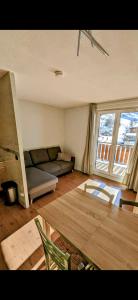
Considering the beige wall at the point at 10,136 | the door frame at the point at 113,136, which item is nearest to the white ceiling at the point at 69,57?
the beige wall at the point at 10,136

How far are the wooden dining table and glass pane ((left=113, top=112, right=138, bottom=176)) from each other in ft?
7.66

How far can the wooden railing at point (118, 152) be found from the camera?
3.31 m

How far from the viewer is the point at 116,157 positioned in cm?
355

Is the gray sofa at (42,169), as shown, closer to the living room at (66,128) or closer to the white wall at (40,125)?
the living room at (66,128)

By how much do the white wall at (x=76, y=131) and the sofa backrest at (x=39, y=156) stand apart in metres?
1.05

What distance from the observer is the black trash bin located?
2.14m

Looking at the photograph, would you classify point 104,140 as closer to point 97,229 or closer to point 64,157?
point 64,157

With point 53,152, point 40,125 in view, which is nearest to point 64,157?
point 53,152

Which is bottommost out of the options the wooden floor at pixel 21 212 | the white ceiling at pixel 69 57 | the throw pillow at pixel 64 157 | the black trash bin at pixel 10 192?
the wooden floor at pixel 21 212

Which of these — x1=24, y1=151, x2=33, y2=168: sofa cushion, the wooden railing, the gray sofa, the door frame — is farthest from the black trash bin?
the wooden railing

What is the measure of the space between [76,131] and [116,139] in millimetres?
1416

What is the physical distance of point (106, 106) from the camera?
320cm
